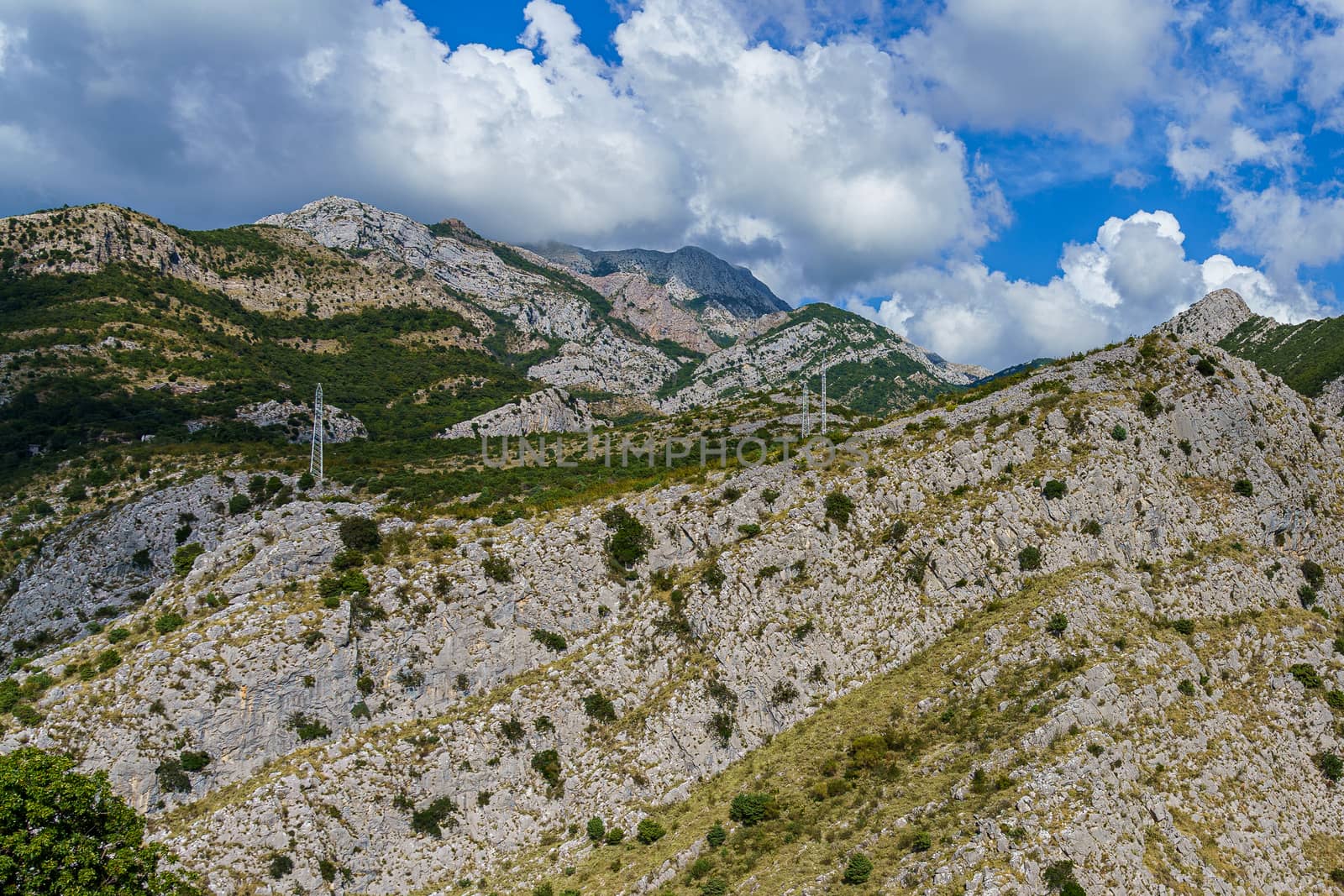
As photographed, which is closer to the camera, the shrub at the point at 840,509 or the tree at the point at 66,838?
the tree at the point at 66,838

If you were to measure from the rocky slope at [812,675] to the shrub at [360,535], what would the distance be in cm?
86

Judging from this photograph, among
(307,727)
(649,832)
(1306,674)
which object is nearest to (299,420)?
(307,727)

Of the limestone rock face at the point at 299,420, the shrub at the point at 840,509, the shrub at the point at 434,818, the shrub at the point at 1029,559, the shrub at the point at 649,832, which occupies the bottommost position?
the shrub at the point at 649,832

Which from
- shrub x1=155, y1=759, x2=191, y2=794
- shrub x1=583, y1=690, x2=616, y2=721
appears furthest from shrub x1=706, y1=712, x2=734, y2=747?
shrub x1=155, y1=759, x2=191, y2=794

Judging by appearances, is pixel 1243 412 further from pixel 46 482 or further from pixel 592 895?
pixel 46 482

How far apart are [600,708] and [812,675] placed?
13.7 metres

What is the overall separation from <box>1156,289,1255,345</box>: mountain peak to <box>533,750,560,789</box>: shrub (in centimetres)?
18004

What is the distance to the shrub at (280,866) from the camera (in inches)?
1368

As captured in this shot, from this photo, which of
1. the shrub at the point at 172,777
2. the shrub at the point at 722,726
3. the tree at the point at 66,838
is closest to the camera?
the tree at the point at 66,838

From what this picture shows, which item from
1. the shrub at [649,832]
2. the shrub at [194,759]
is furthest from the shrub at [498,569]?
the shrub at [649,832]

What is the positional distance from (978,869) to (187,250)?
178263mm

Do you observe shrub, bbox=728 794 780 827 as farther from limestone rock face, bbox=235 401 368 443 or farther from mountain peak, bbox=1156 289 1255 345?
mountain peak, bbox=1156 289 1255 345

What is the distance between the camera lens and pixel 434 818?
38812 mm

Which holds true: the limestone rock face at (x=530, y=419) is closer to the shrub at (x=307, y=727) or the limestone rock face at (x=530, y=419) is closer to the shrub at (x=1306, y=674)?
the shrub at (x=307, y=727)
